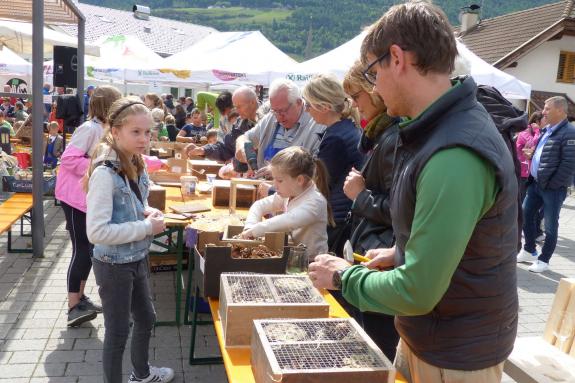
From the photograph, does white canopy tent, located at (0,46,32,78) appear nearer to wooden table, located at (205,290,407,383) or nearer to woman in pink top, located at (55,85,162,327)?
woman in pink top, located at (55,85,162,327)

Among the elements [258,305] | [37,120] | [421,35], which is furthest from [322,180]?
[37,120]

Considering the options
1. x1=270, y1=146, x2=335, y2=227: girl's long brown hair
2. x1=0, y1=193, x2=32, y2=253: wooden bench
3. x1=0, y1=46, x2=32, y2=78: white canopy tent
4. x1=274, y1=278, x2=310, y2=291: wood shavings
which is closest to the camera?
x1=274, y1=278, x2=310, y2=291: wood shavings

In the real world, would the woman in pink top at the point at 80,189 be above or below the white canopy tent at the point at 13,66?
below

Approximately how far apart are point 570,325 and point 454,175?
214 cm

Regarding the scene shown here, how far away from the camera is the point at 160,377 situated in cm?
319

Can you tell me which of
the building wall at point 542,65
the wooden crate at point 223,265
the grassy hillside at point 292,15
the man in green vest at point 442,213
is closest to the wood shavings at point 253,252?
the wooden crate at point 223,265

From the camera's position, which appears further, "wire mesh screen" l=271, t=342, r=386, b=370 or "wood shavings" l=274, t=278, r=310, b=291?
"wood shavings" l=274, t=278, r=310, b=291

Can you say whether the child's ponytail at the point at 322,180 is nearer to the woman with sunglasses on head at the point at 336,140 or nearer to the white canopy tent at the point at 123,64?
the woman with sunglasses on head at the point at 336,140

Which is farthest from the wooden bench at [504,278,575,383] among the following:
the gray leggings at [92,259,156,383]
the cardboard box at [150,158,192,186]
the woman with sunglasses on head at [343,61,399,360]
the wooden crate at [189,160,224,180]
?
the wooden crate at [189,160,224,180]

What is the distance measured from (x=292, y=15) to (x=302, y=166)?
88.9m

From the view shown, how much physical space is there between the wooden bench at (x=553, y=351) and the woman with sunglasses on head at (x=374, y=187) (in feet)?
2.15

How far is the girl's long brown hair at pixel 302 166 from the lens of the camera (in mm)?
3166

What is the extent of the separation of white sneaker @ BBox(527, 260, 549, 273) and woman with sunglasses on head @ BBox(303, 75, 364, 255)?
4128mm

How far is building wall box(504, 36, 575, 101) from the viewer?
2033 centimetres
